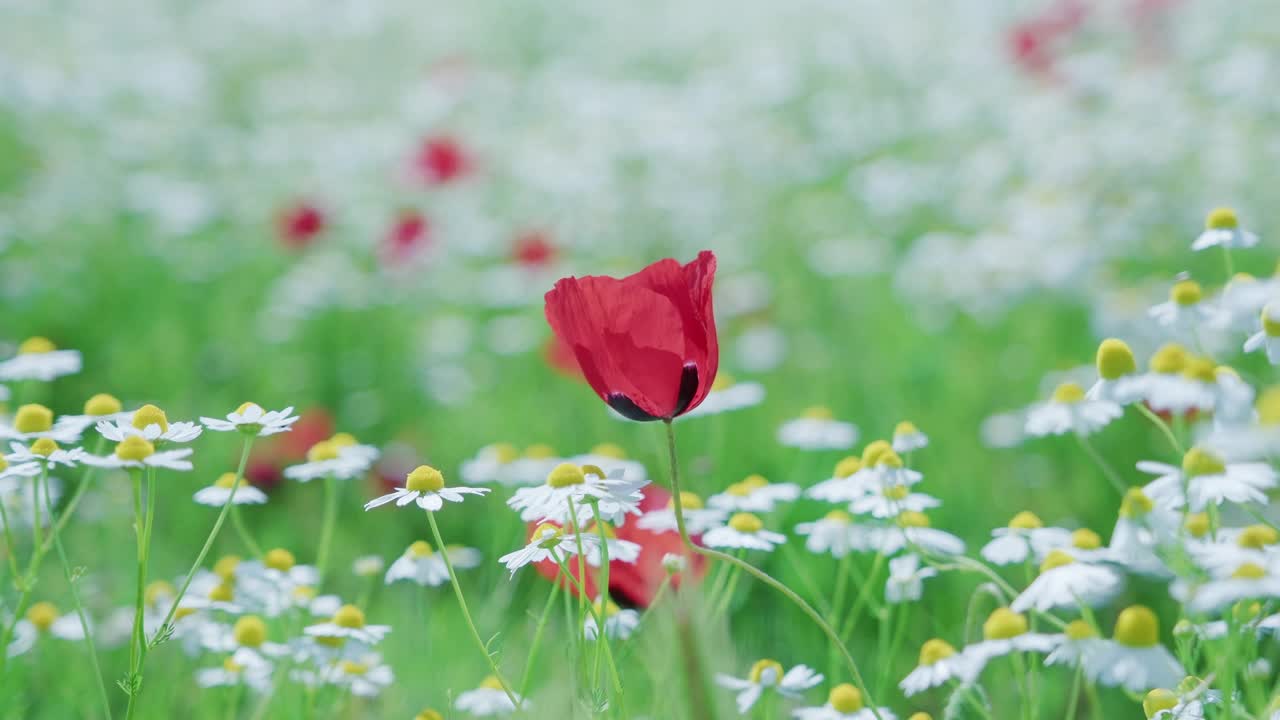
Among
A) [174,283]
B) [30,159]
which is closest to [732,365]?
[174,283]

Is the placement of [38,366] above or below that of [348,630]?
above

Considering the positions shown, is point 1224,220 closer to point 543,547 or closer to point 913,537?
point 913,537

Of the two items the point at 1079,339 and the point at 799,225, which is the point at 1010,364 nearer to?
the point at 1079,339

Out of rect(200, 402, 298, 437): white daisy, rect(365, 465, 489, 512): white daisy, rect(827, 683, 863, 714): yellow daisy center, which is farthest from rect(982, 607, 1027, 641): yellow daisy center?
rect(200, 402, 298, 437): white daisy

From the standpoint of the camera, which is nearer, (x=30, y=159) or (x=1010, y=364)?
(x=1010, y=364)

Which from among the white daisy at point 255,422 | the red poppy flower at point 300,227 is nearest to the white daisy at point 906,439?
the white daisy at point 255,422

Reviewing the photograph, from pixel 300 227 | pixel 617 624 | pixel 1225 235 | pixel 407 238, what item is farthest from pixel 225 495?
pixel 300 227
